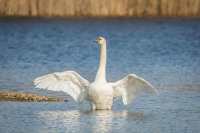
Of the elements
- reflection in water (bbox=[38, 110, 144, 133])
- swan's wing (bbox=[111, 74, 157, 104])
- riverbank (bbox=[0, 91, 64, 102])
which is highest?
swan's wing (bbox=[111, 74, 157, 104])

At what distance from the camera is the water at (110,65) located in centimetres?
1498

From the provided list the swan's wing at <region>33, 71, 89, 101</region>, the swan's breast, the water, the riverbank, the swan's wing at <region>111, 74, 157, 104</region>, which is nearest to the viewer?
the water

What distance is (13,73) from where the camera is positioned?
22.4m

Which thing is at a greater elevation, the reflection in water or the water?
the water

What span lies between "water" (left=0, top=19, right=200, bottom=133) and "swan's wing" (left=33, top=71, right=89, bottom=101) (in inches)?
10.6

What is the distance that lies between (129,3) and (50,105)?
2299 centimetres

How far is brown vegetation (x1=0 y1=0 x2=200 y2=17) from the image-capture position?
127 feet

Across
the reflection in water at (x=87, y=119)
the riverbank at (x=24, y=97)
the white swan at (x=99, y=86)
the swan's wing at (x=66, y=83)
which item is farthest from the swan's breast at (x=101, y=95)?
the riverbank at (x=24, y=97)

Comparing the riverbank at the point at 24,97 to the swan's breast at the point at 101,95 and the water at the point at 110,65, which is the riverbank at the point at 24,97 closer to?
the water at the point at 110,65

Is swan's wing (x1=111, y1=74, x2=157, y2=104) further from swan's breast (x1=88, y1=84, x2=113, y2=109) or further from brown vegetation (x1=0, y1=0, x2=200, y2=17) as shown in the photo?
brown vegetation (x1=0, y1=0, x2=200, y2=17)

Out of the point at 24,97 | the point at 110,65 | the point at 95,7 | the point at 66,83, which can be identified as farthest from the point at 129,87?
the point at 95,7

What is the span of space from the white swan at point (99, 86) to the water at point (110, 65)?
0.20m

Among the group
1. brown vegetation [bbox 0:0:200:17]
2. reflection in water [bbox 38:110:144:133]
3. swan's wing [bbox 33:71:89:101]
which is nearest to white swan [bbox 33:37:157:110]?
swan's wing [bbox 33:71:89:101]

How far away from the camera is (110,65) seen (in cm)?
2531
